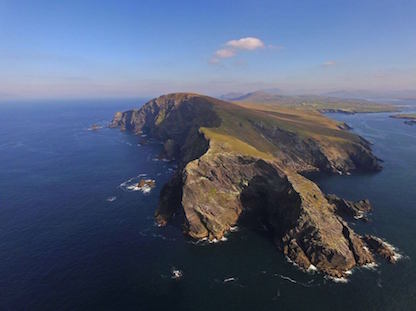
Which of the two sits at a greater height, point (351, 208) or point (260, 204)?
point (260, 204)

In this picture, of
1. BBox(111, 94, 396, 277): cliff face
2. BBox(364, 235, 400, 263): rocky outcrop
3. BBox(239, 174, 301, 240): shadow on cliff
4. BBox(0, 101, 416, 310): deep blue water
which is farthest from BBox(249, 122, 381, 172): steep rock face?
BBox(364, 235, 400, 263): rocky outcrop

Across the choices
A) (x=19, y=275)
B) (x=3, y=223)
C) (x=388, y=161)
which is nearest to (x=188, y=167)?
(x=19, y=275)

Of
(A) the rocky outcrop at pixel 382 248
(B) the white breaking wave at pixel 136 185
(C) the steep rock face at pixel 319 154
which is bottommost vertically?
(A) the rocky outcrop at pixel 382 248

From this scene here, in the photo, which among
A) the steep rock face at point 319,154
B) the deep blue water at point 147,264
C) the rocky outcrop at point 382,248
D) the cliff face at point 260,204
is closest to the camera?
the deep blue water at point 147,264

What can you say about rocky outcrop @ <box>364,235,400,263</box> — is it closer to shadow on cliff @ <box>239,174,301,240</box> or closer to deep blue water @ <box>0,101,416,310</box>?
deep blue water @ <box>0,101,416,310</box>

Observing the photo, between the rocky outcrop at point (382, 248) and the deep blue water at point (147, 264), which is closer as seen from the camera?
the deep blue water at point (147, 264)

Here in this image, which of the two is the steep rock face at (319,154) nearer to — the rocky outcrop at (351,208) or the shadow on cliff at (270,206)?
the rocky outcrop at (351,208)

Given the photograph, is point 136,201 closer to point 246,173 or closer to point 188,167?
point 188,167

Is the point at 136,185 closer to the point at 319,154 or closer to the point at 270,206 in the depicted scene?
the point at 270,206

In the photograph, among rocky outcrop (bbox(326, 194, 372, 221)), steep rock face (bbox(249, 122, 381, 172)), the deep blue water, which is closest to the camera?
the deep blue water

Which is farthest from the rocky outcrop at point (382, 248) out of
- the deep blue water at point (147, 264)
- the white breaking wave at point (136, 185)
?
the white breaking wave at point (136, 185)

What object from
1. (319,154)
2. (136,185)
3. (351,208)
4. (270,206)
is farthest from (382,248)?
(136,185)
